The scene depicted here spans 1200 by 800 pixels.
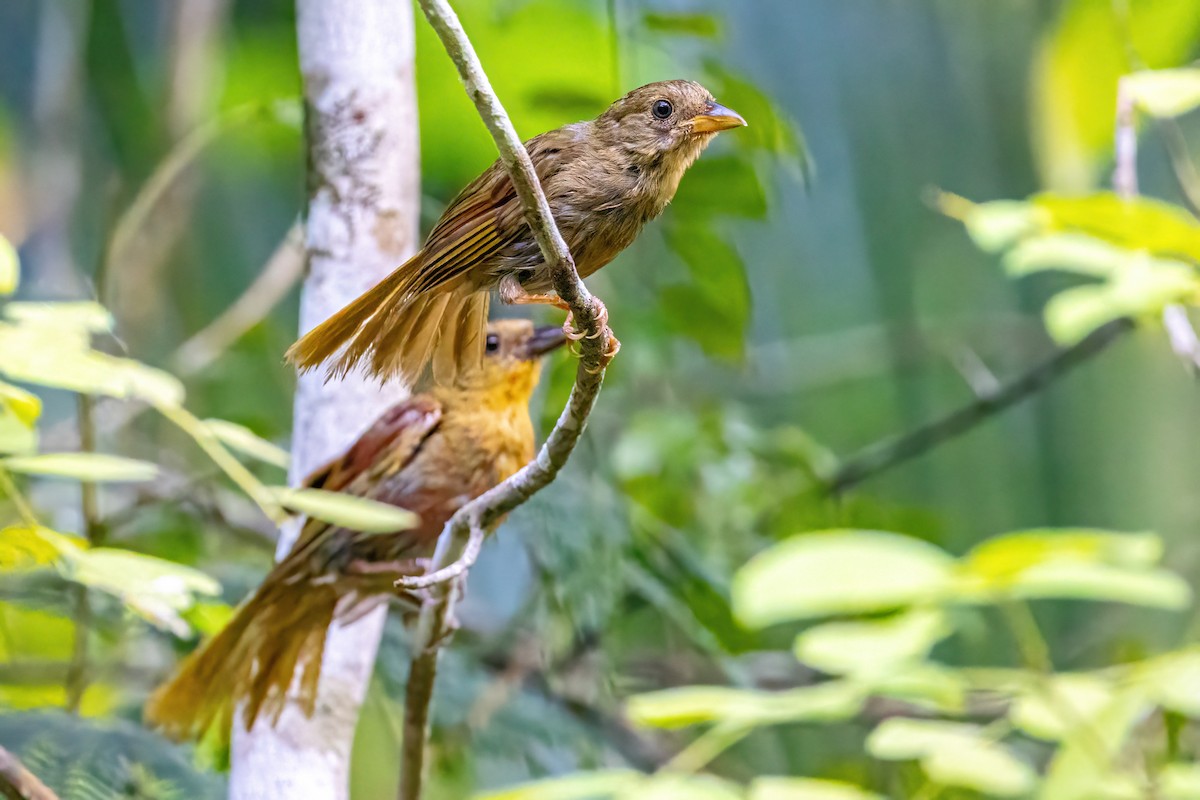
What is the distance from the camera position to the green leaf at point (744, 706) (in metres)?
2.06

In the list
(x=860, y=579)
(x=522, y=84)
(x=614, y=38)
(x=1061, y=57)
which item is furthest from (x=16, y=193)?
(x=860, y=579)

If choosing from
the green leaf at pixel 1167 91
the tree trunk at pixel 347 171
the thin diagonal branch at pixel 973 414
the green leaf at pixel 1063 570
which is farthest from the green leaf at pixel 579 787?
the thin diagonal branch at pixel 973 414

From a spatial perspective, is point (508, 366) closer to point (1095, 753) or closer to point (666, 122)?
point (666, 122)

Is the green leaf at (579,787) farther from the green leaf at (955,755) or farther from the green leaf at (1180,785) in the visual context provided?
the green leaf at (1180,785)

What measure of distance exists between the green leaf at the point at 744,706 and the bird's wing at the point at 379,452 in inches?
29.7

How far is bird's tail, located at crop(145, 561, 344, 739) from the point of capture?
7.99 feet

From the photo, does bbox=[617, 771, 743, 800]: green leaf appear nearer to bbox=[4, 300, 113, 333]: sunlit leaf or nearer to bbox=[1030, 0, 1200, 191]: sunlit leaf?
bbox=[4, 300, 113, 333]: sunlit leaf

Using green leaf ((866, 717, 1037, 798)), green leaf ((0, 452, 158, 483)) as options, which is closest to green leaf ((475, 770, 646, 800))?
green leaf ((866, 717, 1037, 798))

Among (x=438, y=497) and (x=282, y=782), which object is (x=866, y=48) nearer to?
(x=438, y=497)

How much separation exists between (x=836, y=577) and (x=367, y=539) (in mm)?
1163

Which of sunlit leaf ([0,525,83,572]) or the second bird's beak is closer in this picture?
sunlit leaf ([0,525,83,572])

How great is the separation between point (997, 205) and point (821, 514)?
1.73 meters

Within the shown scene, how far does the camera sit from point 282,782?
2176mm

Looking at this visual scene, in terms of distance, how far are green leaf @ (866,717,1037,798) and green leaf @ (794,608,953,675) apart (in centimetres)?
19
